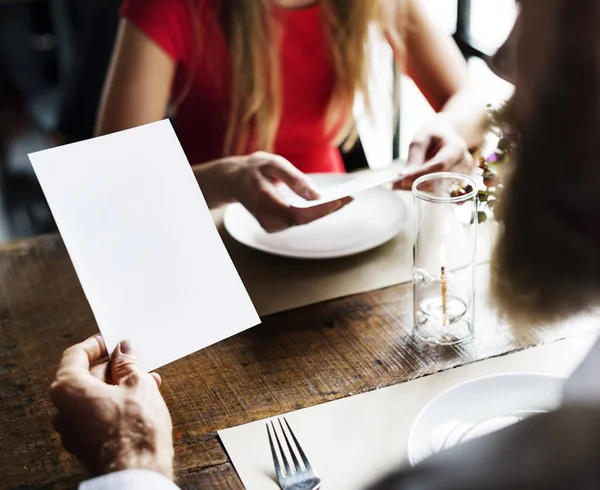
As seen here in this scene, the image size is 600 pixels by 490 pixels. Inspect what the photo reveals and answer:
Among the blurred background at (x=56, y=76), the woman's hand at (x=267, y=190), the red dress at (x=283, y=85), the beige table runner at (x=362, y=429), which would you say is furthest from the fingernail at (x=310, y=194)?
the red dress at (x=283, y=85)

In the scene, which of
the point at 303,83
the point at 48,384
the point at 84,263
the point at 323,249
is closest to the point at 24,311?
the point at 48,384

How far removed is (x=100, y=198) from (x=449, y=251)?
42cm

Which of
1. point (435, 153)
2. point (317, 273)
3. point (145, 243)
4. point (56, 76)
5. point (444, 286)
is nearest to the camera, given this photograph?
point (145, 243)

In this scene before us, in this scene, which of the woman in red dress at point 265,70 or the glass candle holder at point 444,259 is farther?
the woman in red dress at point 265,70

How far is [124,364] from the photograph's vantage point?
72 centimetres

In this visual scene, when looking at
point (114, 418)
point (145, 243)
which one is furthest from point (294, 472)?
point (145, 243)

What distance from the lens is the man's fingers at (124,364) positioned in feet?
2.34

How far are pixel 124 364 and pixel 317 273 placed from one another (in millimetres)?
352

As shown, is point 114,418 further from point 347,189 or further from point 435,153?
point 435,153

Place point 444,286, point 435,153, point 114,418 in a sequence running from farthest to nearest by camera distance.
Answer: point 435,153 < point 444,286 < point 114,418

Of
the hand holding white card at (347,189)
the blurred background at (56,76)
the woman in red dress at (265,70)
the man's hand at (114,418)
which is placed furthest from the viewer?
the blurred background at (56,76)

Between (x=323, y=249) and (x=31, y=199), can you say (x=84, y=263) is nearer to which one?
(x=323, y=249)

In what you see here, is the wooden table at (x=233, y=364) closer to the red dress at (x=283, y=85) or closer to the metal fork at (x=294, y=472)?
the metal fork at (x=294, y=472)

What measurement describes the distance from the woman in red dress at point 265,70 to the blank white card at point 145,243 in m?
0.66
